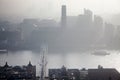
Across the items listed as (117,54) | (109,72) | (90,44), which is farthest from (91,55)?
(109,72)

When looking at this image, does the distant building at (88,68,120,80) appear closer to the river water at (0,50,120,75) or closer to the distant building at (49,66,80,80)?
the distant building at (49,66,80,80)

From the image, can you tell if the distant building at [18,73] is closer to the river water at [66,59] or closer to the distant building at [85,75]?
the distant building at [85,75]

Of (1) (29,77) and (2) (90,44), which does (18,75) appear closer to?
(1) (29,77)

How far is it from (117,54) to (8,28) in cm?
336

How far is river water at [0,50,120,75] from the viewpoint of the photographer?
6.00 m

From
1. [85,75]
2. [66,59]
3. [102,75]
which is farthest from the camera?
[66,59]

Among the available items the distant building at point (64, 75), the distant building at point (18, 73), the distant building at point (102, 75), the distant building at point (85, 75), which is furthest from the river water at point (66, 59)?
the distant building at point (102, 75)

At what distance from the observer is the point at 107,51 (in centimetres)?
789

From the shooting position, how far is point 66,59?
21.3ft

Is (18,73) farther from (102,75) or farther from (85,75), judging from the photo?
(102,75)

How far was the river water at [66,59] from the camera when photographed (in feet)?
19.7

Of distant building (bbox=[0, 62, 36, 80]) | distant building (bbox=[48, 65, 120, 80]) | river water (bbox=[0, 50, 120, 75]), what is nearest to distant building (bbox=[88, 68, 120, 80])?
distant building (bbox=[48, 65, 120, 80])

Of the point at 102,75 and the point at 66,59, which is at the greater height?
the point at 66,59

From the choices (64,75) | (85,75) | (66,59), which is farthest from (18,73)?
(66,59)
